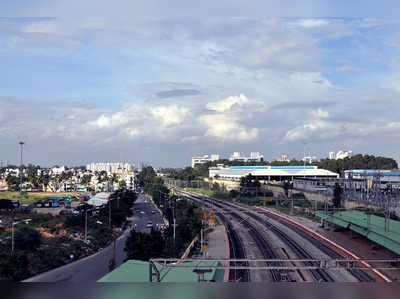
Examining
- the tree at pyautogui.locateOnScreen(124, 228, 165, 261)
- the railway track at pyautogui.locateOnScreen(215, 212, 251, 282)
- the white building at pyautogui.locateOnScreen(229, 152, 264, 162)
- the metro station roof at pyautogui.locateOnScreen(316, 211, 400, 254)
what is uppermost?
the white building at pyautogui.locateOnScreen(229, 152, 264, 162)

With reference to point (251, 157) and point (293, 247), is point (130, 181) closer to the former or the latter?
point (293, 247)

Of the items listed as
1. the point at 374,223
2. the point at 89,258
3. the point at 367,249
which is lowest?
the point at 89,258

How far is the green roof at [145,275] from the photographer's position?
5.56 m

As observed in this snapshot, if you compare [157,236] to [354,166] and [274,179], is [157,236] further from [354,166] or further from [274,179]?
[354,166]

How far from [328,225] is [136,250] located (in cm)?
813

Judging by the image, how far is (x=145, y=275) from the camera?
6.04 meters

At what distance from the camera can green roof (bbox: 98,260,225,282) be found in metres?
5.56

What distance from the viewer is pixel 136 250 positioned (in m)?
8.78

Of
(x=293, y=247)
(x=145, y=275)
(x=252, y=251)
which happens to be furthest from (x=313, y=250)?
(x=145, y=275)

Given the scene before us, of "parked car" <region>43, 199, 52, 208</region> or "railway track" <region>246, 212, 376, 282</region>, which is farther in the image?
"parked car" <region>43, 199, 52, 208</region>

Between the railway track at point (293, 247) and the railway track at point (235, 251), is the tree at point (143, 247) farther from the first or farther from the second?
the railway track at point (293, 247)

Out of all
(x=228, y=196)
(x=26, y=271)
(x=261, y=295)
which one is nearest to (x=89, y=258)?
(x=26, y=271)

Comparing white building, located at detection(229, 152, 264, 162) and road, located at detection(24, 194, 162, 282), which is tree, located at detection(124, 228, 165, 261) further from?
white building, located at detection(229, 152, 264, 162)


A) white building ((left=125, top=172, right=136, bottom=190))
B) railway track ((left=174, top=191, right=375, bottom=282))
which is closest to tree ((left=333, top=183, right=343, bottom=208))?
railway track ((left=174, top=191, right=375, bottom=282))
